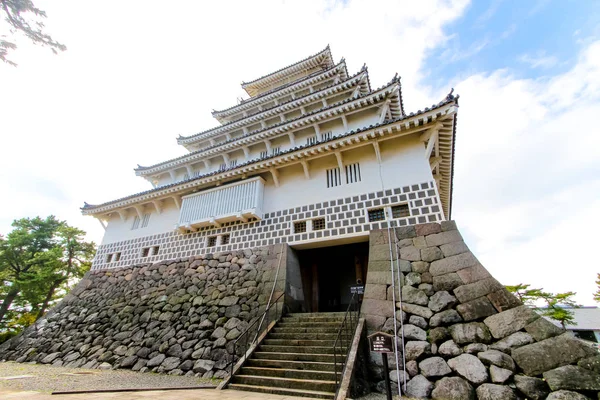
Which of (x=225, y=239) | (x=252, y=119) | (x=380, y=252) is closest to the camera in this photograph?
(x=380, y=252)

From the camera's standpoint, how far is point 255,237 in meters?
9.80

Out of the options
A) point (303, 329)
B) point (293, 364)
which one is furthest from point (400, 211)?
point (293, 364)

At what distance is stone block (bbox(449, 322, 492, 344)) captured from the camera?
16.6ft

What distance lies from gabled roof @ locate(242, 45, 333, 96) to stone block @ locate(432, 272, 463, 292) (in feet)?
53.7

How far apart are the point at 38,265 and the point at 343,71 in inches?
965

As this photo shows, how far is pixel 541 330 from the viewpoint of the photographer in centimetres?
471

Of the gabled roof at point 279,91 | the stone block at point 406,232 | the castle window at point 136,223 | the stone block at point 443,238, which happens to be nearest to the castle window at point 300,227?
the stone block at point 406,232

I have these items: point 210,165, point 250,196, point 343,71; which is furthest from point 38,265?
point 343,71

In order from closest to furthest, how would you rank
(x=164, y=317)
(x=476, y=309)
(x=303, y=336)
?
(x=476, y=309) → (x=303, y=336) → (x=164, y=317)

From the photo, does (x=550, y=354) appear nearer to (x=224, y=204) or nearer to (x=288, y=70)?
(x=224, y=204)

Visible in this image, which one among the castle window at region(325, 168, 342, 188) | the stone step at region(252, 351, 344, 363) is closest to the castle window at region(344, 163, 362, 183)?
the castle window at region(325, 168, 342, 188)

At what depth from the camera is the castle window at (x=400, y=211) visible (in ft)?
26.0

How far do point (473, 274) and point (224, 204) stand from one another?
8808 millimetres

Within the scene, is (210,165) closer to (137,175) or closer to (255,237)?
(137,175)
